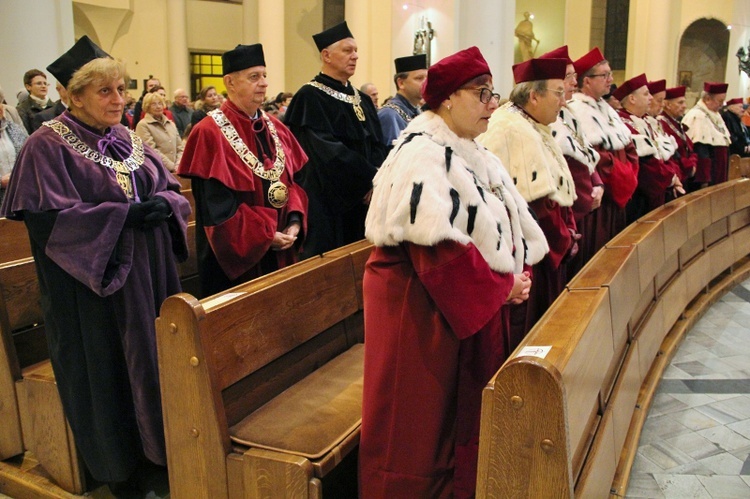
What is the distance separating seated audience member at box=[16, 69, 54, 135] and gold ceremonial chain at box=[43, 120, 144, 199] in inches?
142

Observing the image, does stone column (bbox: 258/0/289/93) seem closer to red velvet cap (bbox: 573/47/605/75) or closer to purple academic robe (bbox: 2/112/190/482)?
red velvet cap (bbox: 573/47/605/75)

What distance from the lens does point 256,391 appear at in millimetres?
2561

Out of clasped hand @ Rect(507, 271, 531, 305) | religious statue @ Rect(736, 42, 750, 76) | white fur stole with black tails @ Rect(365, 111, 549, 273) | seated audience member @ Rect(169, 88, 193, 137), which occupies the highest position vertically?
religious statue @ Rect(736, 42, 750, 76)

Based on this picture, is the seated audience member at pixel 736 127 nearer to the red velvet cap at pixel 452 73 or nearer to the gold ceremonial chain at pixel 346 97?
the gold ceremonial chain at pixel 346 97

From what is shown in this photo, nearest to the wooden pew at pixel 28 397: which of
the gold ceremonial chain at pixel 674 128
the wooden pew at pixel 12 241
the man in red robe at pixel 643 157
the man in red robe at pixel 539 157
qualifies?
the wooden pew at pixel 12 241

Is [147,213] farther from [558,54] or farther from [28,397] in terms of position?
[558,54]

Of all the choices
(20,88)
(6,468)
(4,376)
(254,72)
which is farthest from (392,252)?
(20,88)

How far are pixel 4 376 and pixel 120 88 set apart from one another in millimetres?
1291

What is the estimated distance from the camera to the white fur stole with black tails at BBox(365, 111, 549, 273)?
2004 mm

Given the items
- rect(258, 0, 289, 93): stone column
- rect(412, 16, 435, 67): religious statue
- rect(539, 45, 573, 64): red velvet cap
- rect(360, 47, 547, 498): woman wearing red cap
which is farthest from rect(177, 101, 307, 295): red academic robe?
rect(258, 0, 289, 93): stone column

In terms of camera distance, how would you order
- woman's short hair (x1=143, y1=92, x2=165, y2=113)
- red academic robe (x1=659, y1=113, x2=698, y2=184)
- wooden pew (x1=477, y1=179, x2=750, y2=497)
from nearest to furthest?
wooden pew (x1=477, y1=179, x2=750, y2=497) < woman's short hair (x1=143, y1=92, x2=165, y2=113) < red academic robe (x1=659, y1=113, x2=698, y2=184)

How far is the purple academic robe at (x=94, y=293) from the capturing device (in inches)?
105

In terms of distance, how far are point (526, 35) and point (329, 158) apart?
20.2m

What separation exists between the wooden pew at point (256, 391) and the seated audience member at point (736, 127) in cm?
915
